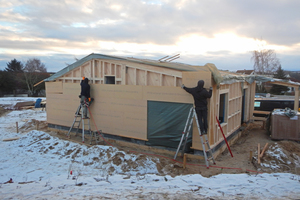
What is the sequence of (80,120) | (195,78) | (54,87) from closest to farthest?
(195,78) < (80,120) < (54,87)

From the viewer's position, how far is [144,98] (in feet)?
28.3

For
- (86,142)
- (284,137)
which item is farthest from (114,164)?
(284,137)

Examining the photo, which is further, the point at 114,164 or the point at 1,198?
the point at 114,164

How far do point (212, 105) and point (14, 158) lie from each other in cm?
750

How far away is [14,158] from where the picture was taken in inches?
326

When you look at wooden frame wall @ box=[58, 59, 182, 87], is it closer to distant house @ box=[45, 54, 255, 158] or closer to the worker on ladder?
distant house @ box=[45, 54, 255, 158]

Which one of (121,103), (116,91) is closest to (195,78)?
(121,103)

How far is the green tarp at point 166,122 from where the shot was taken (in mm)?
7875

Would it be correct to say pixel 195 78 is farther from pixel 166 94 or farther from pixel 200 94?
pixel 166 94

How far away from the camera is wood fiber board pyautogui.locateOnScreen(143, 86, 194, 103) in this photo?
25.4 ft

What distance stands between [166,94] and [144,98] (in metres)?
0.99

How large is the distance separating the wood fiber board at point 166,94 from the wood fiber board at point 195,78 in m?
0.34

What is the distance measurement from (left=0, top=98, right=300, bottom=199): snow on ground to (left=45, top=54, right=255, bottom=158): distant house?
1.48 metres

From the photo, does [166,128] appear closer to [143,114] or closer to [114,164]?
[143,114]
